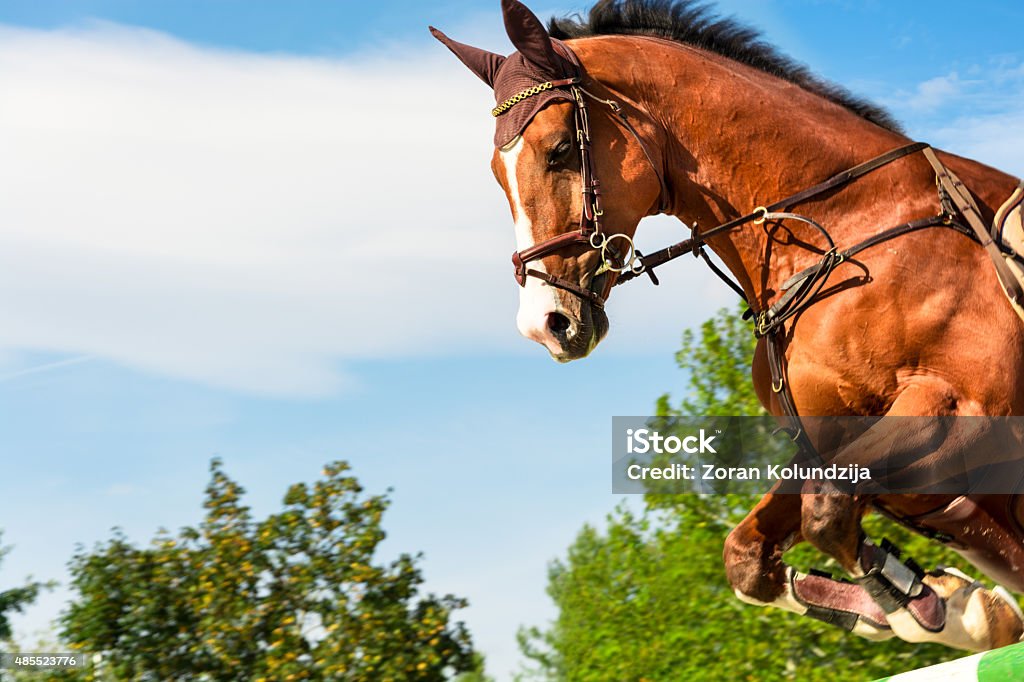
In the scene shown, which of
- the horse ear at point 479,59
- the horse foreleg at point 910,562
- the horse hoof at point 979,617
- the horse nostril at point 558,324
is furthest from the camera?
the horse ear at point 479,59

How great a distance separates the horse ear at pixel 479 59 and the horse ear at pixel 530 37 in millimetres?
249

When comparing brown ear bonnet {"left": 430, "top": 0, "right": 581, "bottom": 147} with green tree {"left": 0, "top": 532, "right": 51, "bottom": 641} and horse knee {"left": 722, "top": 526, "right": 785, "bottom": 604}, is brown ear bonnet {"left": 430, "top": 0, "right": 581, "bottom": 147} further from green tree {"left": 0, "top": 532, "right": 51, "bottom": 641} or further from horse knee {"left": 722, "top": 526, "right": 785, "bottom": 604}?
green tree {"left": 0, "top": 532, "right": 51, "bottom": 641}

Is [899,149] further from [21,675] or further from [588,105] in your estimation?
[21,675]

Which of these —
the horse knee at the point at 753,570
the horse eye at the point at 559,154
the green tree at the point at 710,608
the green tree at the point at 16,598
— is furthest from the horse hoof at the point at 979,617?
the green tree at the point at 16,598

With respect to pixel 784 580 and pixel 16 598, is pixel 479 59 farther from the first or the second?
pixel 16 598

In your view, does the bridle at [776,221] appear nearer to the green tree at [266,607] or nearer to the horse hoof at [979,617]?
the horse hoof at [979,617]

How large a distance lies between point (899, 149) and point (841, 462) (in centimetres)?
119

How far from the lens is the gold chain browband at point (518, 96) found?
13.5 ft

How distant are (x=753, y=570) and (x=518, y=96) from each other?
1919mm

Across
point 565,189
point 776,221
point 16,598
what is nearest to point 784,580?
point 776,221

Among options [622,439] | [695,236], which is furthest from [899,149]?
[622,439]

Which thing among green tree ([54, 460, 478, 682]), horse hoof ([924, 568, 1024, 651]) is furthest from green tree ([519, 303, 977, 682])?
horse hoof ([924, 568, 1024, 651])

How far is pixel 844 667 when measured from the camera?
9.77 metres

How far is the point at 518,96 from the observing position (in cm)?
415
